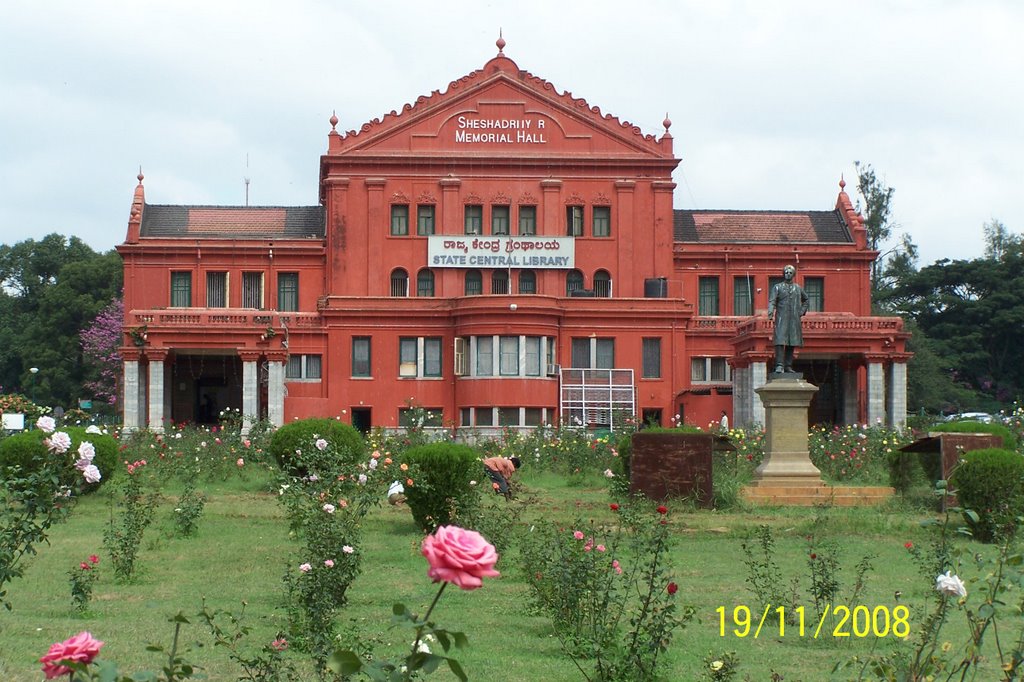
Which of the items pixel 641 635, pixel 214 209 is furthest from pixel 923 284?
pixel 641 635

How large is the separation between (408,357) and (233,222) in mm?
9918

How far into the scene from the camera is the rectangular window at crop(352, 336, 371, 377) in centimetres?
4522

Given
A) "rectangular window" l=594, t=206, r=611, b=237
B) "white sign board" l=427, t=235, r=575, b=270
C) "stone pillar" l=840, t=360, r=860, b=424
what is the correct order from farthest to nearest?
"rectangular window" l=594, t=206, r=611, b=237 < "white sign board" l=427, t=235, r=575, b=270 < "stone pillar" l=840, t=360, r=860, b=424

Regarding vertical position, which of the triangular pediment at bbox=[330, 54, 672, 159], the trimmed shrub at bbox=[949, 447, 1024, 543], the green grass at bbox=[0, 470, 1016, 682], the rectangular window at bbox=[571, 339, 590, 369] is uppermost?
the triangular pediment at bbox=[330, 54, 672, 159]

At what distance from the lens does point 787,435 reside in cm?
2242

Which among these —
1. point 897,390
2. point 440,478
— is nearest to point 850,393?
point 897,390

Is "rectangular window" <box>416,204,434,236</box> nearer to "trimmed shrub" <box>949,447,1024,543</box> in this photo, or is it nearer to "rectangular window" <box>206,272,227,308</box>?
"rectangular window" <box>206,272,227,308</box>

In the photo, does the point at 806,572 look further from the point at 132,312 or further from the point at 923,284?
the point at 923,284

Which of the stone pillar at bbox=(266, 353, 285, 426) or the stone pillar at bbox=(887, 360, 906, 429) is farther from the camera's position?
the stone pillar at bbox=(887, 360, 906, 429)

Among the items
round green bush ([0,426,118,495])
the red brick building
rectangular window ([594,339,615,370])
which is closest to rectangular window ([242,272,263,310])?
the red brick building

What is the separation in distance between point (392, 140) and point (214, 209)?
779 centimetres

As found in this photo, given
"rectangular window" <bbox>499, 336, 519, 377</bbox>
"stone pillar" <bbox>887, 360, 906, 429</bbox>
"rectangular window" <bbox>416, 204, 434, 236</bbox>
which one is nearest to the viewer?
"stone pillar" <bbox>887, 360, 906, 429</bbox>

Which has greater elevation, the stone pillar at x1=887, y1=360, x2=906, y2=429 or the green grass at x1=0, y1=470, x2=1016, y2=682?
the stone pillar at x1=887, y1=360, x2=906, y2=429

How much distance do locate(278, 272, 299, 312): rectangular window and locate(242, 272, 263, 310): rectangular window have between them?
0.67 metres
